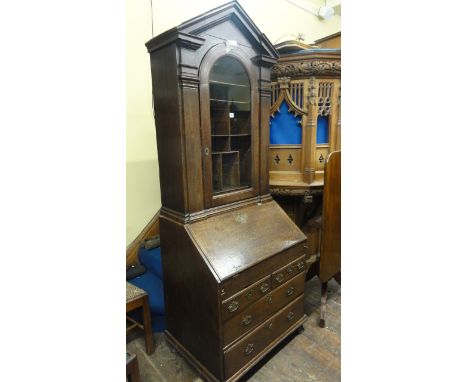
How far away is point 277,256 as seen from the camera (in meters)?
1.58

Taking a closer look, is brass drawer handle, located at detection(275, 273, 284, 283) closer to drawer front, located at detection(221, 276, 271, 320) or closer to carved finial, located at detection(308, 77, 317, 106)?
drawer front, located at detection(221, 276, 271, 320)

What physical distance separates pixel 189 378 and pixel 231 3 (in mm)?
2048

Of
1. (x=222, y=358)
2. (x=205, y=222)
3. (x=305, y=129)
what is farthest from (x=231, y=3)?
(x=222, y=358)

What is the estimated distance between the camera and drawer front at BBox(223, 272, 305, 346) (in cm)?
141

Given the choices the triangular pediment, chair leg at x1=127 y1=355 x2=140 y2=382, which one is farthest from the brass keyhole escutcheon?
the triangular pediment

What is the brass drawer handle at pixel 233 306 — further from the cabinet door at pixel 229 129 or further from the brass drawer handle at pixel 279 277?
the cabinet door at pixel 229 129

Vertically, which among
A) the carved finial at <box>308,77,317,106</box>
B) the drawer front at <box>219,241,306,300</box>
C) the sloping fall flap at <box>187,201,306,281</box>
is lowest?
the drawer front at <box>219,241,306,300</box>

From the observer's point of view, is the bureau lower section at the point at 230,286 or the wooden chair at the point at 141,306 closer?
the bureau lower section at the point at 230,286

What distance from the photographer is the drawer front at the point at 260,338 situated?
4.70 ft

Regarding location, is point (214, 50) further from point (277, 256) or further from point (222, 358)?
point (222, 358)

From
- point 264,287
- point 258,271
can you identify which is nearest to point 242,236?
point 258,271

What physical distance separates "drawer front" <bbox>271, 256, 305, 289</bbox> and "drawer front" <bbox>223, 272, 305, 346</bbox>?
3cm

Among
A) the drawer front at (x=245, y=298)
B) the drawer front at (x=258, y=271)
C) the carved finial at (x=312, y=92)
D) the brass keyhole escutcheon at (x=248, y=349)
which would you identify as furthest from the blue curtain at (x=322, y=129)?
the brass keyhole escutcheon at (x=248, y=349)
